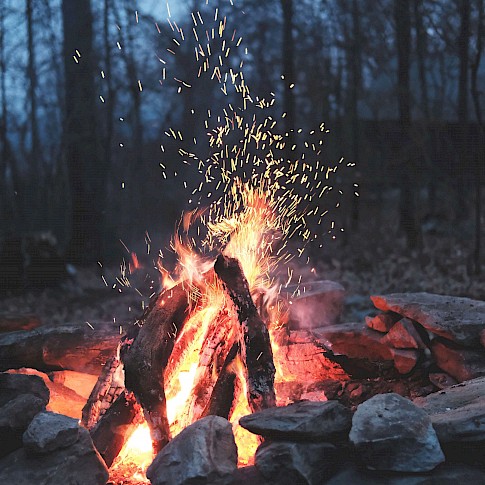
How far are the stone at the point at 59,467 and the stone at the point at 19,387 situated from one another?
21.8 inches

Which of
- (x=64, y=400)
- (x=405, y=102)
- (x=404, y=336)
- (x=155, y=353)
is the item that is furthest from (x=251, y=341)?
(x=405, y=102)

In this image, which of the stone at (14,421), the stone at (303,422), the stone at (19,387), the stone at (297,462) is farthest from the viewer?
the stone at (19,387)

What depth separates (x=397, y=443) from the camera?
2.48 meters

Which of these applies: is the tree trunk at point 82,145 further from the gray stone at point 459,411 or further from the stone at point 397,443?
the stone at point 397,443

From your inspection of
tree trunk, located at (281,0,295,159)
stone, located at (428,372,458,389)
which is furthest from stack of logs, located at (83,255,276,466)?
tree trunk, located at (281,0,295,159)

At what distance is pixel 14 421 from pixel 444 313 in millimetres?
2885

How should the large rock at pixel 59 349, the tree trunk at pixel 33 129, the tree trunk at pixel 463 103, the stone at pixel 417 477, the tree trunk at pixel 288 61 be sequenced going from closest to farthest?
the stone at pixel 417 477 → the large rock at pixel 59 349 → the tree trunk at pixel 463 103 → the tree trunk at pixel 288 61 → the tree trunk at pixel 33 129

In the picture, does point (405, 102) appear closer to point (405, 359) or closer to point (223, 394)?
point (405, 359)

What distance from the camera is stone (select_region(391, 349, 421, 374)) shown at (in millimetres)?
4133

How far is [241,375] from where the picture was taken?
3408 mm

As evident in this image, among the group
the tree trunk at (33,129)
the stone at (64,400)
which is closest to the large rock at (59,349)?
the stone at (64,400)

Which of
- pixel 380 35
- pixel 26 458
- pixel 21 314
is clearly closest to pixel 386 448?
pixel 26 458

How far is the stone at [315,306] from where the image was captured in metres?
5.12

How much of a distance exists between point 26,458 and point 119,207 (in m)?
16.6
